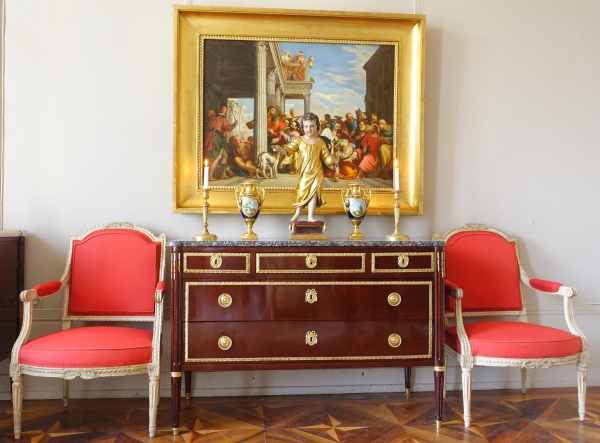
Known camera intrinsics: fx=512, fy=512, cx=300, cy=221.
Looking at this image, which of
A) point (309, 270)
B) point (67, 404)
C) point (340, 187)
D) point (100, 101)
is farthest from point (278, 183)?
point (67, 404)

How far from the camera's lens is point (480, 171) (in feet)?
12.5

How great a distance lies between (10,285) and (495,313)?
3.26 m

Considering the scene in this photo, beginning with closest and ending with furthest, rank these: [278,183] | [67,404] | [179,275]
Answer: [179,275] < [67,404] < [278,183]

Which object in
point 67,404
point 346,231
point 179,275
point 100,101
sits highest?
point 100,101

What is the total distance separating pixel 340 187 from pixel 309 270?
0.91 meters

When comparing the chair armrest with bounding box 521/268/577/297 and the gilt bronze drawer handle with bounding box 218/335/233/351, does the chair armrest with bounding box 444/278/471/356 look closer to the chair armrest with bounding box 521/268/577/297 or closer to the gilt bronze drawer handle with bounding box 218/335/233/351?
the chair armrest with bounding box 521/268/577/297

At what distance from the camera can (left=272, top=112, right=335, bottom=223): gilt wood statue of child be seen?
3.36 m

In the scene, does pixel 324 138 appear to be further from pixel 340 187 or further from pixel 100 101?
pixel 100 101

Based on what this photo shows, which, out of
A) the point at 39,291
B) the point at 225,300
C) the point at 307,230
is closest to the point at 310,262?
the point at 307,230

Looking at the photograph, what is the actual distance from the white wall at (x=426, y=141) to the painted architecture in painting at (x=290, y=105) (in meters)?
0.31

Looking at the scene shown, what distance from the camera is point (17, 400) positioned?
282 centimetres

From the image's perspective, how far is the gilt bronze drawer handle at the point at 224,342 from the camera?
9.61ft

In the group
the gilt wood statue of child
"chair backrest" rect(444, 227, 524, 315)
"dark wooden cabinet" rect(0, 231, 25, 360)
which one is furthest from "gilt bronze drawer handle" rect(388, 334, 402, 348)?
"dark wooden cabinet" rect(0, 231, 25, 360)

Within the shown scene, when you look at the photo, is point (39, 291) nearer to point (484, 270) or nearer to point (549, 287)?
point (484, 270)
